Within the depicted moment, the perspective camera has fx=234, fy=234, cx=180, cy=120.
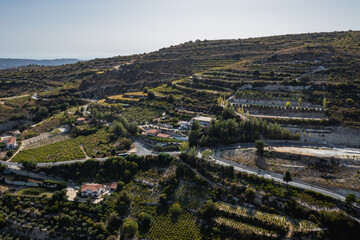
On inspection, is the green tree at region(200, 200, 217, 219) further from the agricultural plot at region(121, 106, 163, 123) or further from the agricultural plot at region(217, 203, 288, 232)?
the agricultural plot at region(121, 106, 163, 123)

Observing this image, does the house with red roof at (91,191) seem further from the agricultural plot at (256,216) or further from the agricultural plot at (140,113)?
the agricultural plot at (140,113)

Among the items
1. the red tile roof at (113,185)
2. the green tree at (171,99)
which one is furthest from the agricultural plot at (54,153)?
the green tree at (171,99)

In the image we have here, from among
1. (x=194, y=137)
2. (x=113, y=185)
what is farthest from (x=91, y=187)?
(x=194, y=137)

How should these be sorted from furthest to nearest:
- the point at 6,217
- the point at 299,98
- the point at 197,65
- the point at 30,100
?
the point at 197,65 → the point at 30,100 → the point at 299,98 → the point at 6,217

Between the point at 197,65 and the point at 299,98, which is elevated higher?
the point at 197,65

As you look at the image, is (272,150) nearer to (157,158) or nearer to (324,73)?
(157,158)

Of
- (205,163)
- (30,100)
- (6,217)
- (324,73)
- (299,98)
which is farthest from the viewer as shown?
(30,100)

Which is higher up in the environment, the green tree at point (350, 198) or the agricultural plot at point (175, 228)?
the green tree at point (350, 198)

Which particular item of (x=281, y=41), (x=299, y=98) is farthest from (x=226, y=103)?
(x=281, y=41)
